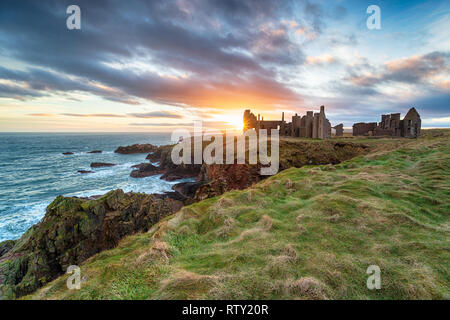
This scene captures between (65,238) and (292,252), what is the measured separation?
15712 millimetres

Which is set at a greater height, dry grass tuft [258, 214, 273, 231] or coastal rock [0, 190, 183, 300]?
dry grass tuft [258, 214, 273, 231]

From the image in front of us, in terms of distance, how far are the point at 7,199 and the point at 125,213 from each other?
32871mm

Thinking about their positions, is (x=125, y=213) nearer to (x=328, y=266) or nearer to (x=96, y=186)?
(x=328, y=266)

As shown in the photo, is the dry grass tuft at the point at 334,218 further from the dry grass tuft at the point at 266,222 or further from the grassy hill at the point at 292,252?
the dry grass tuft at the point at 266,222

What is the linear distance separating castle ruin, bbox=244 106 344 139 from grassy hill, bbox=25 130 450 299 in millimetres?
29332

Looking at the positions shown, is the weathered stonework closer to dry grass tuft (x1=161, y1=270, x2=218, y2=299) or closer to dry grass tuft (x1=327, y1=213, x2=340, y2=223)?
dry grass tuft (x1=327, y1=213, x2=340, y2=223)

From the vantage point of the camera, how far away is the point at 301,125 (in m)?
41.2

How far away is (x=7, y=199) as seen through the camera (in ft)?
107

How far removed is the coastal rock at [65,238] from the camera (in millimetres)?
11336

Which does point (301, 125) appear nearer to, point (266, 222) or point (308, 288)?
point (266, 222)

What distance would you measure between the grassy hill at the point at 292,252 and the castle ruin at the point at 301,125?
29.3 meters

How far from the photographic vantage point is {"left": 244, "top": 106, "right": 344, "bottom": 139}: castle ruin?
36812mm

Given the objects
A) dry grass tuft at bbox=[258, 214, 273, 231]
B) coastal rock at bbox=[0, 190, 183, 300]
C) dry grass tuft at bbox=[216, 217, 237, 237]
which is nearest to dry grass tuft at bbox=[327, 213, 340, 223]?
dry grass tuft at bbox=[258, 214, 273, 231]
